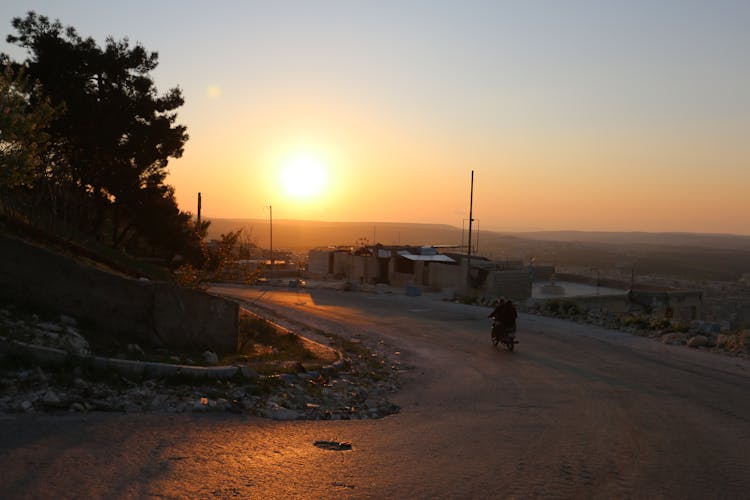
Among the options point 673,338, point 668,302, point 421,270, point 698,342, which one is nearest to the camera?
point 698,342

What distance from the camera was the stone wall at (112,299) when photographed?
1087cm

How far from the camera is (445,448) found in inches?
304

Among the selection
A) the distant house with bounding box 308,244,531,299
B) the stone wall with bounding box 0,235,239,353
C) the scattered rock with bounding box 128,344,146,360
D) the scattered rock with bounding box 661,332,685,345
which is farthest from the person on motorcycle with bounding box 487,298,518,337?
the distant house with bounding box 308,244,531,299

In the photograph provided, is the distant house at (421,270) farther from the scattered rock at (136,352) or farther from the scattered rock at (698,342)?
the scattered rock at (136,352)

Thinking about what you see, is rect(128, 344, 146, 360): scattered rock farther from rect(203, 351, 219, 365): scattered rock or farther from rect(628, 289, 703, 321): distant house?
rect(628, 289, 703, 321): distant house

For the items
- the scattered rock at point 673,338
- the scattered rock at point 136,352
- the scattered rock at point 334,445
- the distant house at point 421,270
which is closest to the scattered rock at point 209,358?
the scattered rock at point 136,352

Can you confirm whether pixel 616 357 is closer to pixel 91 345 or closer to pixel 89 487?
pixel 91 345

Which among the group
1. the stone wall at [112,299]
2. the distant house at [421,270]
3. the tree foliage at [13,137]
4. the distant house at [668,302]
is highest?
the tree foliage at [13,137]

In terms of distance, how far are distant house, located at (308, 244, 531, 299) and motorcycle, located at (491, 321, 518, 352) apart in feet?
80.0

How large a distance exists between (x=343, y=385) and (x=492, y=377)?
3711 mm

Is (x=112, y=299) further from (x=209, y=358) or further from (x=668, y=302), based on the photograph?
(x=668, y=302)

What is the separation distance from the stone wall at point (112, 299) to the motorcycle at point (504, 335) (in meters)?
8.39

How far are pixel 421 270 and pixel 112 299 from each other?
123 ft

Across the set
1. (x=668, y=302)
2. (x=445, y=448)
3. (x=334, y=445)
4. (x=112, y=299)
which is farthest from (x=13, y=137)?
(x=668, y=302)
